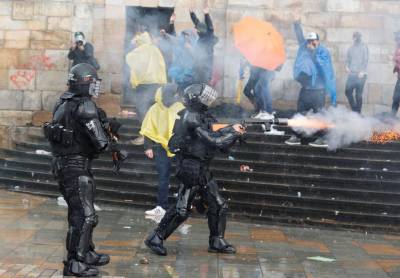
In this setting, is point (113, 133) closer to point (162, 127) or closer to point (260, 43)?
point (162, 127)

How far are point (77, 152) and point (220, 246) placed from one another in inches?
81.4

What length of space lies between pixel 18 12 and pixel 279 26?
17.9 ft

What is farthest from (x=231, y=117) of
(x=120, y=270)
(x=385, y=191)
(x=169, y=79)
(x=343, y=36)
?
(x=120, y=270)

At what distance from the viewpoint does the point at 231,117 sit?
44.8 feet

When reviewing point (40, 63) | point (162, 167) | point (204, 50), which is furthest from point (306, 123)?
point (40, 63)

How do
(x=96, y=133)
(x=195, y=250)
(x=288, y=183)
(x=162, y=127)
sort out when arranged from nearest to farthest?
(x=96, y=133) → (x=195, y=250) → (x=162, y=127) → (x=288, y=183)

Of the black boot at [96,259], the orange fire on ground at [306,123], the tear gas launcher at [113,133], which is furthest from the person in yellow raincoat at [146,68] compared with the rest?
the black boot at [96,259]

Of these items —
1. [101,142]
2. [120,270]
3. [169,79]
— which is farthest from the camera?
[169,79]

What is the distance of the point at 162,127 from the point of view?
9.50 metres

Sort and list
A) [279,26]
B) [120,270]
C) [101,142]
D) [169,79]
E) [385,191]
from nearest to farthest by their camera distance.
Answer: [101,142], [120,270], [385,191], [169,79], [279,26]

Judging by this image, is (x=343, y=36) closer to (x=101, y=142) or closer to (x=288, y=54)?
(x=288, y=54)

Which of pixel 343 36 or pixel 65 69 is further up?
pixel 343 36

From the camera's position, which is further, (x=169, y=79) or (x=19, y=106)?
(x=19, y=106)

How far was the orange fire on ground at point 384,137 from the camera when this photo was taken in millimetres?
11102
